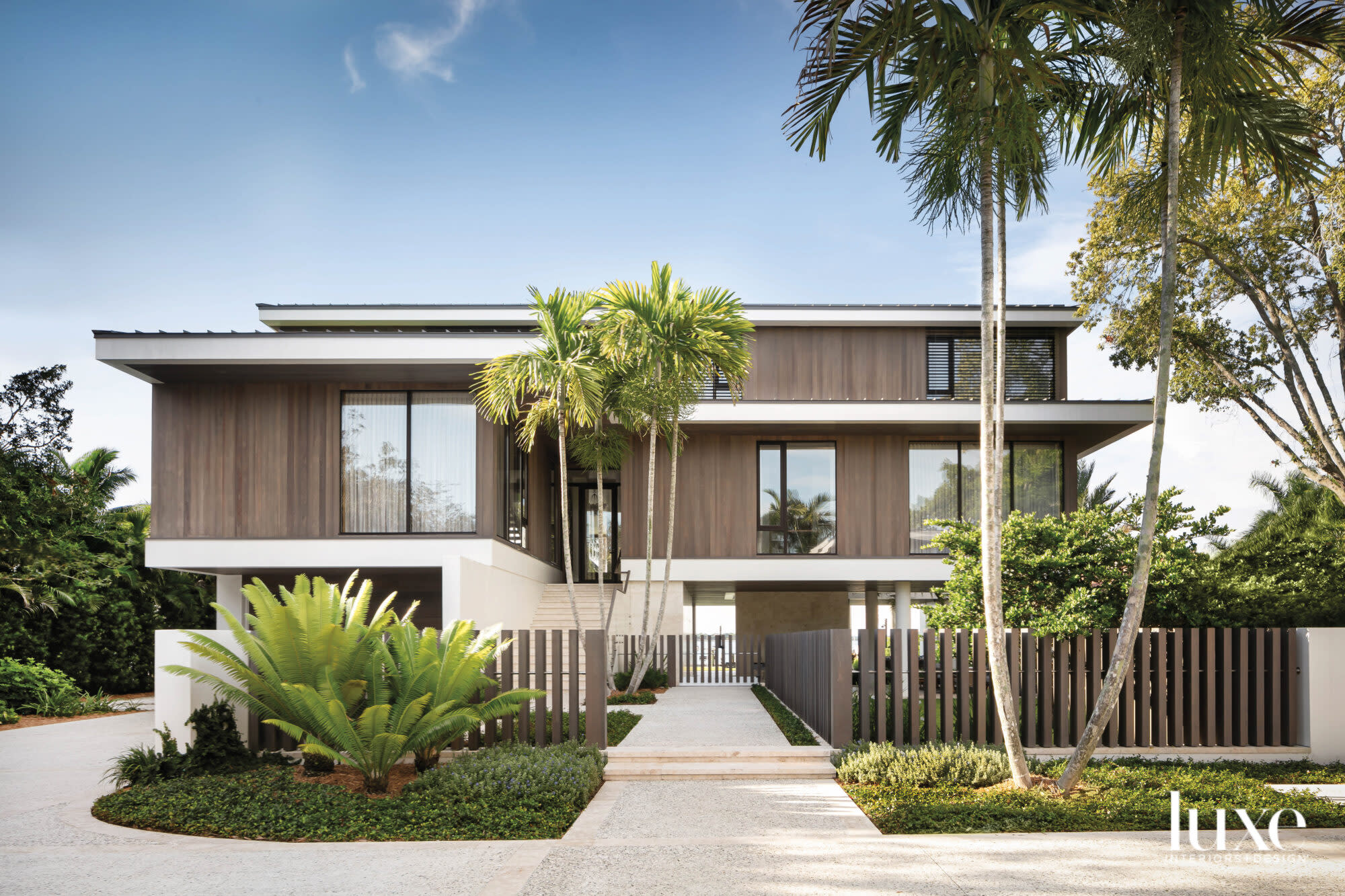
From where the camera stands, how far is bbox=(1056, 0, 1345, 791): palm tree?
695cm

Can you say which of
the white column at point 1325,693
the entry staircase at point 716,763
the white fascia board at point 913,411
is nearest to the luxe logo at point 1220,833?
the entry staircase at point 716,763

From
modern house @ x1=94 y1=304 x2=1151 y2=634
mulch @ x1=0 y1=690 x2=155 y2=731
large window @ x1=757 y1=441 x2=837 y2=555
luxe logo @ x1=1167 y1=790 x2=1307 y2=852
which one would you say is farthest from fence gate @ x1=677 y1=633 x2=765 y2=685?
luxe logo @ x1=1167 y1=790 x2=1307 y2=852

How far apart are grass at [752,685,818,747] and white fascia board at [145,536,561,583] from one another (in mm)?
4884

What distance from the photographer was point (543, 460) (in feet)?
64.5

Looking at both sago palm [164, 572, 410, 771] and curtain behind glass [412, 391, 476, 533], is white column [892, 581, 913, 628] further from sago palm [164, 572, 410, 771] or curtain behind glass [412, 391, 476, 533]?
sago palm [164, 572, 410, 771]

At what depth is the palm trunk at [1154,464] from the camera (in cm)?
695

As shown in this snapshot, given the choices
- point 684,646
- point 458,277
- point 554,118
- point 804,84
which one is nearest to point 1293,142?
point 804,84

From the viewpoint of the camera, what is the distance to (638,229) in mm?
18531

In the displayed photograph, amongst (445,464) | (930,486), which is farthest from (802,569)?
(445,464)

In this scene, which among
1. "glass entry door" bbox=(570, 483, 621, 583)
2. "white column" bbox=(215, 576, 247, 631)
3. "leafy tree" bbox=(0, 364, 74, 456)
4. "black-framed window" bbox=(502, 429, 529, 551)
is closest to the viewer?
"leafy tree" bbox=(0, 364, 74, 456)

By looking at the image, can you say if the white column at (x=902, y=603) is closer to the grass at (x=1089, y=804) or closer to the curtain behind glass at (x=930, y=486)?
the curtain behind glass at (x=930, y=486)

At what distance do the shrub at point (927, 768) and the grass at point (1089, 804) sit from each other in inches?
5.2

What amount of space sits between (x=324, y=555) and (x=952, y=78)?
11.5 meters

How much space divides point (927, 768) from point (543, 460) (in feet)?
43.6
